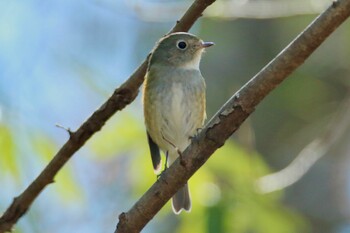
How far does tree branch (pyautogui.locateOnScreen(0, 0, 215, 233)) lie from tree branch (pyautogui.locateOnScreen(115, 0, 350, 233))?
0.48 meters

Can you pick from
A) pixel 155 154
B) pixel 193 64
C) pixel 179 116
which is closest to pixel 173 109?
pixel 179 116

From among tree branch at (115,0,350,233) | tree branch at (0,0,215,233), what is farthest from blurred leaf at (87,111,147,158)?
tree branch at (115,0,350,233)

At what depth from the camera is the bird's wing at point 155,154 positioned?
4.04 m

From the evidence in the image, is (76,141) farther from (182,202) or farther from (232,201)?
(182,202)

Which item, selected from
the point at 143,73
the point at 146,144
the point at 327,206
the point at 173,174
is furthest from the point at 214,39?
the point at 173,174

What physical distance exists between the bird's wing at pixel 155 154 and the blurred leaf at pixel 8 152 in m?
0.78

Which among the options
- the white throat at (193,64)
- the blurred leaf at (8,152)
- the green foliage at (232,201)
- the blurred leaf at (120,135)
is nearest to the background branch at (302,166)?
the green foliage at (232,201)

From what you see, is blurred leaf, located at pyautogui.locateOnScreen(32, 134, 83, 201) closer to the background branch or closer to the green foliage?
the green foliage

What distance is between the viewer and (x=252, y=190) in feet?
12.8

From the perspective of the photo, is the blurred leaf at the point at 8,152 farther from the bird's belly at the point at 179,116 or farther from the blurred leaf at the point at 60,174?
the bird's belly at the point at 179,116

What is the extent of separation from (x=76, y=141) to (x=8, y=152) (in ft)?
1.00

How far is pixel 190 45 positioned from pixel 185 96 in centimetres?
46

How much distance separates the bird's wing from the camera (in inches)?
159

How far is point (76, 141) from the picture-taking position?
10.9ft
